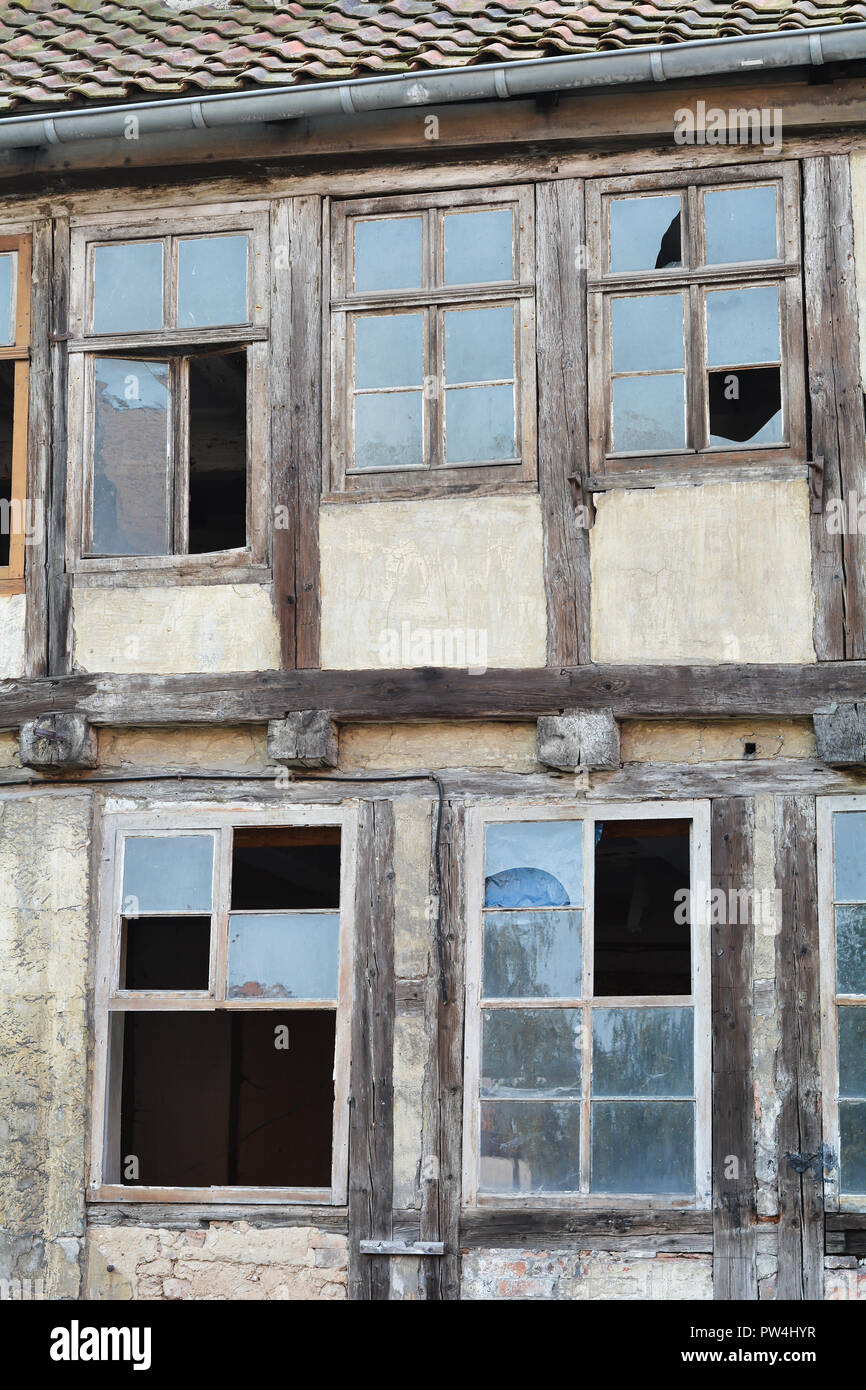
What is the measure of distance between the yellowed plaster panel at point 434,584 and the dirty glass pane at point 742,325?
3.74ft

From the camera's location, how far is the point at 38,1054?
25.8ft

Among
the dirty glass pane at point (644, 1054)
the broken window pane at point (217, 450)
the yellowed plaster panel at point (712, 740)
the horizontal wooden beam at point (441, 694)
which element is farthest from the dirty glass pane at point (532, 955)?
the broken window pane at point (217, 450)

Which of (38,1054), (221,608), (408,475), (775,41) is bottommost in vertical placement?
(38,1054)

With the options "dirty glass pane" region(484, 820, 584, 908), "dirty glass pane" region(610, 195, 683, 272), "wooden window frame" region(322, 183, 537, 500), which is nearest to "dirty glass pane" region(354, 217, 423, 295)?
"wooden window frame" region(322, 183, 537, 500)

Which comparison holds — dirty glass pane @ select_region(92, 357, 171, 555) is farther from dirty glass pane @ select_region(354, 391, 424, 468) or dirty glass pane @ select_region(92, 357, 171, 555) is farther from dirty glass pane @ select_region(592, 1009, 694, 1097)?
dirty glass pane @ select_region(592, 1009, 694, 1097)

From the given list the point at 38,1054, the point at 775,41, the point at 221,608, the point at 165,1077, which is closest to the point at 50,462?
the point at 221,608

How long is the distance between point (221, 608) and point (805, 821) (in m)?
2.89

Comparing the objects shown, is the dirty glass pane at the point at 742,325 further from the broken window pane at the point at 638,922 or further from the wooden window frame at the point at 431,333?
the broken window pane at the point at 638,922

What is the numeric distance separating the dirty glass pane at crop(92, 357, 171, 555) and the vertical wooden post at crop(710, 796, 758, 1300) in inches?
121

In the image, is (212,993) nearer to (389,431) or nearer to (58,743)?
(58,743)

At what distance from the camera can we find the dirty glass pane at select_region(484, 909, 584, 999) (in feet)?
25.0

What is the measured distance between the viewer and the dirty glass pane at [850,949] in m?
7.38
